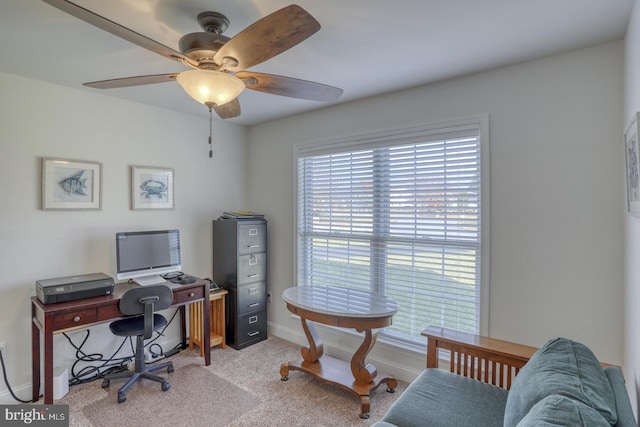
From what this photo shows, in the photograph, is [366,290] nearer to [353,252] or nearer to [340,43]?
[353,252]

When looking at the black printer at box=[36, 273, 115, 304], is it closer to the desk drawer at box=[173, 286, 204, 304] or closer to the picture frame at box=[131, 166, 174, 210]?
the desk drawer at box=[173, 286, 204, 304]

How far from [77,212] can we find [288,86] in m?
2.18

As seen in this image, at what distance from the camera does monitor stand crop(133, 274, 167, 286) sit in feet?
9.44

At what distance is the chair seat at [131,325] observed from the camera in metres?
2.52

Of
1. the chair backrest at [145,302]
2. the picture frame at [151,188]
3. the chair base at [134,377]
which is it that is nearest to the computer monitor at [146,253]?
the picture frame at [151,188]

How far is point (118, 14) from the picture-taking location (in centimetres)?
164

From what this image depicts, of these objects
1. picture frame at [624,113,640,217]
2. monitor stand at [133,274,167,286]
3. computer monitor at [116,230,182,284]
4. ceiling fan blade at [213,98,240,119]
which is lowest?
monitor stand at [133,274,167,286]

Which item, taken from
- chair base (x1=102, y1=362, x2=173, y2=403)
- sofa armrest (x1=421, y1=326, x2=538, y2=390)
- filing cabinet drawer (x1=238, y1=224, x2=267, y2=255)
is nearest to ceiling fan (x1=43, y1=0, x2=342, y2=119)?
sofa armrest (x1=421, y1=326, x2=538, y2=390)

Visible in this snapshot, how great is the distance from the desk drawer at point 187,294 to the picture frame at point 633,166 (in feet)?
9.76

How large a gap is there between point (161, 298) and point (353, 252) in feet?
5.49

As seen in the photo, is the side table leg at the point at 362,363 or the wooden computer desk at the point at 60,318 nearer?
the wooden computer desk at the point at 60,318

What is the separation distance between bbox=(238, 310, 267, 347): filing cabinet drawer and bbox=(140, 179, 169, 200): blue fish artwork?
144cm

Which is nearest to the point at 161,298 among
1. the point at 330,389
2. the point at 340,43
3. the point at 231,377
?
the point at 231,377

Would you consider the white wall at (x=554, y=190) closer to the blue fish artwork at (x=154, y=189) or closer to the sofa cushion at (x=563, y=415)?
the sofa cushion at (x=563, y=415)
